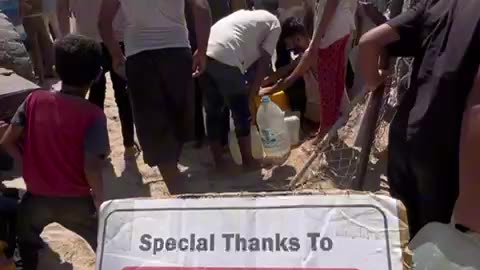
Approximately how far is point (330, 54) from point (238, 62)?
2.00ft

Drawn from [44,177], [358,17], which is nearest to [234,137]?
[358,17]

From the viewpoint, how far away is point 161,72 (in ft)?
14.5

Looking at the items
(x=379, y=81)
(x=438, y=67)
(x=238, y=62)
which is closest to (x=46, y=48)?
(x=238, y=62)

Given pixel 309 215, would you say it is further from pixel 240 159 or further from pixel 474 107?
pixel 240 159

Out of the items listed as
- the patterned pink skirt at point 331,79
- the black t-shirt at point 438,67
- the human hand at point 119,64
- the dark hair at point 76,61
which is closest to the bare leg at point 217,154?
the patterned pink skirt at point 331,79

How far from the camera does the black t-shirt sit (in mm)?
2453

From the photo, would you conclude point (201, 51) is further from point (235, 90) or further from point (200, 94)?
point (200, 94)

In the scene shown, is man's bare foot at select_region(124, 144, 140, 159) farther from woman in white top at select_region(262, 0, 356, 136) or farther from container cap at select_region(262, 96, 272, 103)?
woman in white top at select_region(262, 0, 356, 136)

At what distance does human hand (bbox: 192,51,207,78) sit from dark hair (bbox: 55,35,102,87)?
1221mm

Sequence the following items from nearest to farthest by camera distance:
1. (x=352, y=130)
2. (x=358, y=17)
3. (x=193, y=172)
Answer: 1. (x=352, y=130)
2. (x=193, y=172)
3. (x=358, y=17)

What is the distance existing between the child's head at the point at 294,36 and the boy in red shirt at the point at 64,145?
7.66 feet

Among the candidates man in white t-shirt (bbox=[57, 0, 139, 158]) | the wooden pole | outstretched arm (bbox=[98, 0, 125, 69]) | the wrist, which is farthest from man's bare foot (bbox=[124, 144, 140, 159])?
the wooden pole

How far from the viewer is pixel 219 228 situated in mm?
1981

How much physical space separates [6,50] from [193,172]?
1394mm
